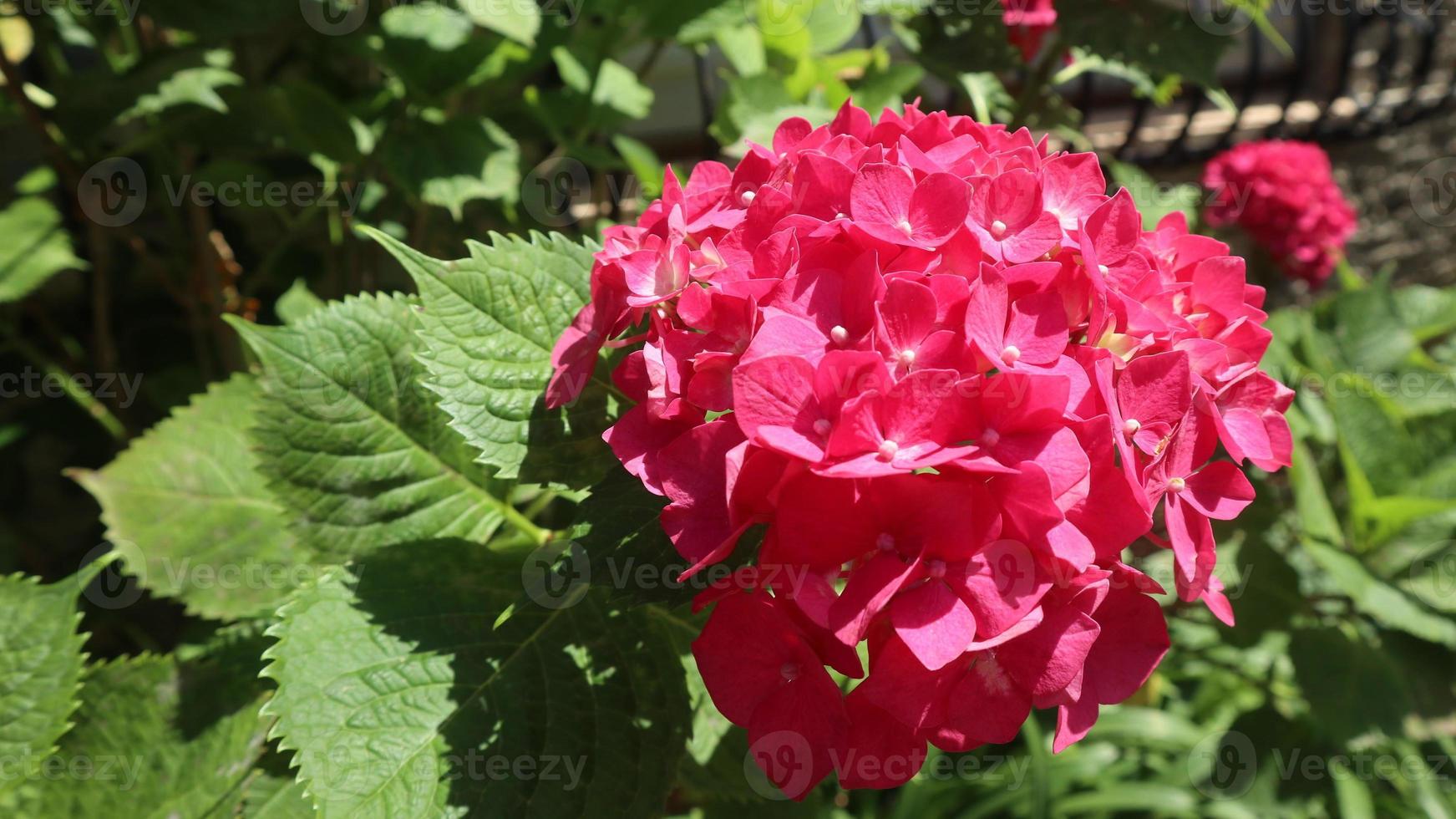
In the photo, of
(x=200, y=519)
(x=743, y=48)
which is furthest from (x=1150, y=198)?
(x=200, y=519)

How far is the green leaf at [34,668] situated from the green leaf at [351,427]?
371 millimetres

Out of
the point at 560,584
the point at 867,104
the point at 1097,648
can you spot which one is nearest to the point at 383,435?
the point at 560,584

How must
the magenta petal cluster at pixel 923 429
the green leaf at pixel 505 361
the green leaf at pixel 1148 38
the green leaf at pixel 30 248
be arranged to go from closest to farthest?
the magenta petal cluster at pixel 923 429 < the green leaf at pixel 505 361 < the green leaf at pixel 1148 38 < the green leaf at pixel 30 248

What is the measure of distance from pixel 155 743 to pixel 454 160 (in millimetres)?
1051

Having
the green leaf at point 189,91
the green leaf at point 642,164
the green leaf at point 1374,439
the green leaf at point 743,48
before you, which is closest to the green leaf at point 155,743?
the green leaf at point 189,91

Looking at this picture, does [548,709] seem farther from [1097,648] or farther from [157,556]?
[157,556]

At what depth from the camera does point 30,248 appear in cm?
180

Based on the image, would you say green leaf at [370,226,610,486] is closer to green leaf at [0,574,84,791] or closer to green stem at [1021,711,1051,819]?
green leaf at [0,574,84,791]

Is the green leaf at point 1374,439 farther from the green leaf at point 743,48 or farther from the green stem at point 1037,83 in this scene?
the green leaf at point 743,48

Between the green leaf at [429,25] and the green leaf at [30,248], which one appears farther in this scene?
the green leaf at [30,248]

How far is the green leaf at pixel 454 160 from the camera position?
1.57m

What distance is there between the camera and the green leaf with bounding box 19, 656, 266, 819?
1245 mm

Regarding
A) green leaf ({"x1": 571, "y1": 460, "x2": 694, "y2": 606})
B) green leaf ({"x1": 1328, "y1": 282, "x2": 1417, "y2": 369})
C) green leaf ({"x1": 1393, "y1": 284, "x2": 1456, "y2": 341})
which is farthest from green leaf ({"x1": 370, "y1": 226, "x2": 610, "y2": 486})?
green leaf ({"x1": 1393, "y1": 284, "x2": 1456, "y2": 341})

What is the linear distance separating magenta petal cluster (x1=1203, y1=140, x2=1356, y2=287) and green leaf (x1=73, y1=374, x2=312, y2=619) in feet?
8.89
